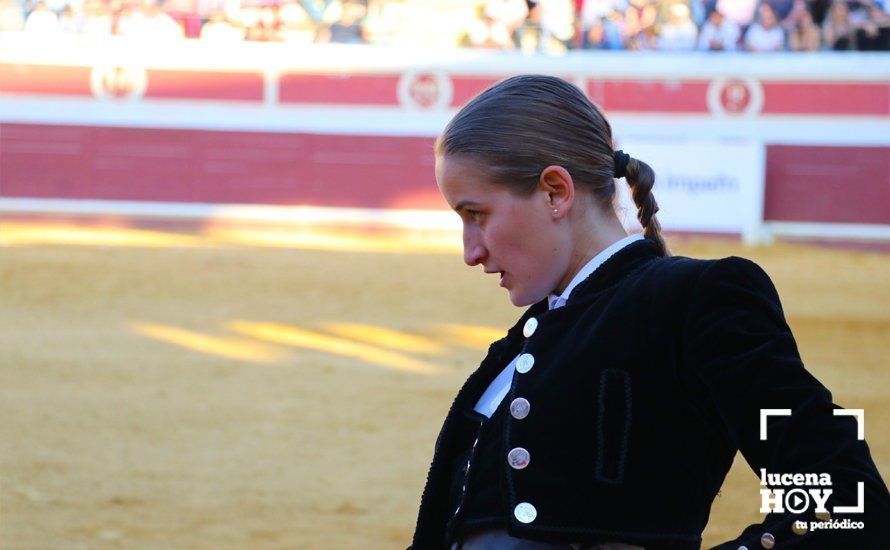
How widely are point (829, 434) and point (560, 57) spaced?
36.6 ft

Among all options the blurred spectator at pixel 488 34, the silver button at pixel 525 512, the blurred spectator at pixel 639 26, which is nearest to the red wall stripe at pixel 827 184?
the blurred spectator at pixel 639 26

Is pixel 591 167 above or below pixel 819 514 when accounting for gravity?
above

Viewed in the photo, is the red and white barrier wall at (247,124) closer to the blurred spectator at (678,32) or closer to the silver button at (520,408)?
the blurred spectator at (678,32)

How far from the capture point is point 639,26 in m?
12.1

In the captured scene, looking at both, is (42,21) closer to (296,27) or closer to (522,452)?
(296,27)

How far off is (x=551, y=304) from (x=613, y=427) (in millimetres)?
168

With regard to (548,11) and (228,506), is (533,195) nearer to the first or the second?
(228,506)

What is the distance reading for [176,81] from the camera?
12.2 m

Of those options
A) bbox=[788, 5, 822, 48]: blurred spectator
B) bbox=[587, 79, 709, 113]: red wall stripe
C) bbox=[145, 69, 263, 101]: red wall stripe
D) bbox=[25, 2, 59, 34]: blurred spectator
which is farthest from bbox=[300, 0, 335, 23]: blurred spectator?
bbox=[788, 5, 822, 48]: blurred spectator

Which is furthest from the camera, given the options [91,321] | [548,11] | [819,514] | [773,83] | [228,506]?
[548,11]

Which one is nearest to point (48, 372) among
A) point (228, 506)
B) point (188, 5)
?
point (228, 506)

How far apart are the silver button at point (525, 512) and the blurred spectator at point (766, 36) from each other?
1133 cm

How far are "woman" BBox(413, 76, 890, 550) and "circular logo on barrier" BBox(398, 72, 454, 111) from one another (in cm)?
1098

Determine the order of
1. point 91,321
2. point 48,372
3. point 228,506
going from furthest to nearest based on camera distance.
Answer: point 91,321, point 48,372, point 228,506
